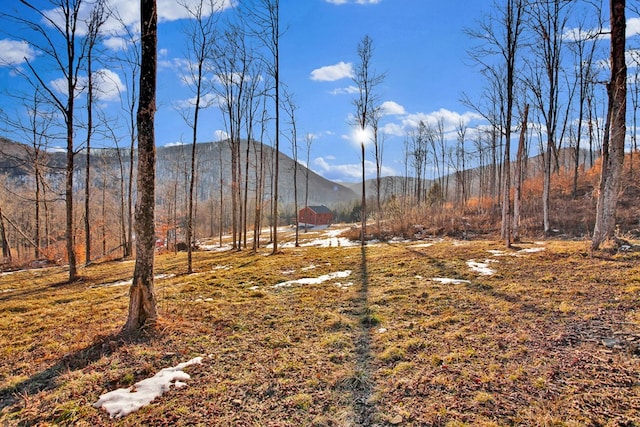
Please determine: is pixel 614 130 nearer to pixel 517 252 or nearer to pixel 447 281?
pixel 517 252

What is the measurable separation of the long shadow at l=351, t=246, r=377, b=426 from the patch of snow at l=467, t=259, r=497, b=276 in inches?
136

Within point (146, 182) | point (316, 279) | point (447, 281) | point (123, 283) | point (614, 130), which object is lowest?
point (123, 283)

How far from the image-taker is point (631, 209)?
558 inches

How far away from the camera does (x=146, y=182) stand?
14.0 feet

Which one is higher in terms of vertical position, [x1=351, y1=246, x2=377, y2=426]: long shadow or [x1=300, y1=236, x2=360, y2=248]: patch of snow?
[x1=351, y1=246, x2=377, y2=426]: long shadow

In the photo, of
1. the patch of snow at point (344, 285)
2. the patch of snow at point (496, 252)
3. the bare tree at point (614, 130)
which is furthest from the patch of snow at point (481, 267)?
the patch of snow at point (344, 285)

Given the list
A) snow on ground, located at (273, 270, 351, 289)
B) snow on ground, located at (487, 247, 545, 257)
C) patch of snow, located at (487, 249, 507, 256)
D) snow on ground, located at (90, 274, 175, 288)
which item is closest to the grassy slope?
snow on ground, located at (273, 270, 351, 289)

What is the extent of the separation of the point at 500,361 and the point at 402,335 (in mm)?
1205

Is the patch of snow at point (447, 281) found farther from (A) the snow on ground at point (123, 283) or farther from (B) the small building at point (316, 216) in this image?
(B) the small building at point (316, 216)

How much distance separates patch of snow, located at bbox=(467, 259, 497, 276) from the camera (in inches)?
275

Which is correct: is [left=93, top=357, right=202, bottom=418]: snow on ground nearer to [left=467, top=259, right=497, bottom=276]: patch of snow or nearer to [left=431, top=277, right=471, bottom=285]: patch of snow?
[left=431, top=277, right=471, bottom=285]: patch of snow

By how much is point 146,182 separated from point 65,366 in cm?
244

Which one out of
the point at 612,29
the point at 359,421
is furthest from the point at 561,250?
the point at 359,421

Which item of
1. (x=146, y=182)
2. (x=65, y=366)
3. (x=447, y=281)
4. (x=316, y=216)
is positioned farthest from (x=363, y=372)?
(x=316, y=216)
